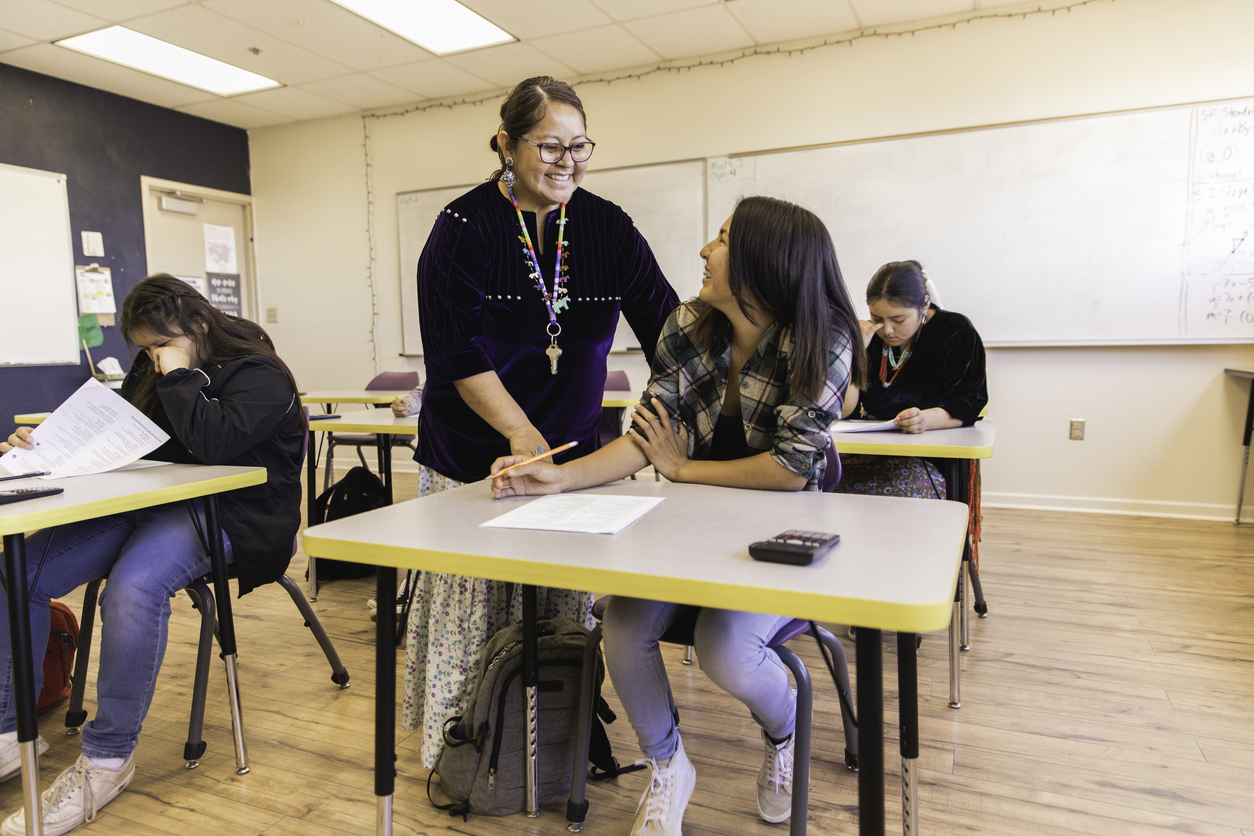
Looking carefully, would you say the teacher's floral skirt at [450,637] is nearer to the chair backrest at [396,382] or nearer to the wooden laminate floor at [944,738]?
the wooden laminate floor at [944,738]

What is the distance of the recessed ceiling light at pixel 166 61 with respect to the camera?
419 cm

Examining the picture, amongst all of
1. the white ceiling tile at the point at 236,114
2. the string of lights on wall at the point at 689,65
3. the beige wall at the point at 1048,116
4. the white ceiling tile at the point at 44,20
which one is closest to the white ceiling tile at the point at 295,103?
the white ceiling tile at the point at 236,114

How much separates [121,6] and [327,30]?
947mm

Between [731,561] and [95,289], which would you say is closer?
[731,561]

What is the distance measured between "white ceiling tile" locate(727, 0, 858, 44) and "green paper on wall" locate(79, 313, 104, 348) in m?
4.37

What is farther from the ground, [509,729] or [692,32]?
[692,32]

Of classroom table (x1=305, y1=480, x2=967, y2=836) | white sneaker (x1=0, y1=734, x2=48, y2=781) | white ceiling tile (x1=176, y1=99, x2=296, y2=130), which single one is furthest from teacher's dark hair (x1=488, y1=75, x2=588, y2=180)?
white ceiling tile (x1=176, y1=99, x2=296, y2=130)

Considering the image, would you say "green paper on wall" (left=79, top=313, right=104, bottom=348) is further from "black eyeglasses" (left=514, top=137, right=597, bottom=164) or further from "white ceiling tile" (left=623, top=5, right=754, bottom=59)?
"black eyeglasses" (left=514, top=137, right=597, bottom=164)

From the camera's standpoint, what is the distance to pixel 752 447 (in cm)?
142

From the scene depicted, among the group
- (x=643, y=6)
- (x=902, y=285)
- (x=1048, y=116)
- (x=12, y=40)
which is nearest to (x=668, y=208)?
(x=643, y=6)

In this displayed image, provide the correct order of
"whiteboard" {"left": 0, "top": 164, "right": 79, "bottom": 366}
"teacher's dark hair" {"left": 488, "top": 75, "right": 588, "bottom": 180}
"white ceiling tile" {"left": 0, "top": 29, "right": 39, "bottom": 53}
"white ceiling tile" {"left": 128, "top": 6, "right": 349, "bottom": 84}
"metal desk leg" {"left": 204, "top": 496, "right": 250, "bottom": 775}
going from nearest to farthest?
"teacher's dark hair" {"left": 488, "top": 75, "right": 588, "bottom": 180}, "metal desk leg" {"left": 204, "top": 496, "right": 250, "bottom": 775}, "white ceiling tile" {"left": 128, "top": 6, "right": 349, "bottom": 84}, "white ceiling tile" {"left": 0, "top": 29, "right": 39, "bottom": 53}, "whiteboard" {"left": 0, "top": 164, "right": 79, "bottom": 366}

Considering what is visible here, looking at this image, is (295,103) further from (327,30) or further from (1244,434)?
(1244,434)

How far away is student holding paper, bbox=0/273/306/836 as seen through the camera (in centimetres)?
151

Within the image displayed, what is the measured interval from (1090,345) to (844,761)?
311 centimetres
